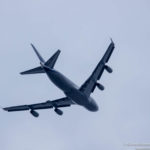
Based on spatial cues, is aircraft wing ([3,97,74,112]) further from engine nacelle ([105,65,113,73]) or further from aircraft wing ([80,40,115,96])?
engine nacelle ([105,65,113,73])

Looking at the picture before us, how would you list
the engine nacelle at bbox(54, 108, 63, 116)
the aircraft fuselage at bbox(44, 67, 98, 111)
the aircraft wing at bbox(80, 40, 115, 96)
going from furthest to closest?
the engine nacelle at bbox(54, 108, 63, 116) < the aircraft wing at bbox(80, 40, 115, 96) < the aircraft fuselage at bbox(44, 67, 98, 111)

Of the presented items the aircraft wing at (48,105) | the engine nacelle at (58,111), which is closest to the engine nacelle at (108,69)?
the aircraft wing at (48,105)

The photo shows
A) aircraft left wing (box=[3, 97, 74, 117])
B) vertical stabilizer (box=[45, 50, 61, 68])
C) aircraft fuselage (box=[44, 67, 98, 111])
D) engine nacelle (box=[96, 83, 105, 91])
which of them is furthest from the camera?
aircraft left wing (box=[3, 97, 74, 117])

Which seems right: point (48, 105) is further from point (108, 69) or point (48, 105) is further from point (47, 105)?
point (108, 69)

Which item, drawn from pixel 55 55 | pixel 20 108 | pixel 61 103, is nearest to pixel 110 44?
pixel 55 55

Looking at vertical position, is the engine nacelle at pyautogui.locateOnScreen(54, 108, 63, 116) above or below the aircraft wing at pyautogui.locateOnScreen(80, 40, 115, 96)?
below

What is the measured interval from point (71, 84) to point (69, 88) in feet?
2.83

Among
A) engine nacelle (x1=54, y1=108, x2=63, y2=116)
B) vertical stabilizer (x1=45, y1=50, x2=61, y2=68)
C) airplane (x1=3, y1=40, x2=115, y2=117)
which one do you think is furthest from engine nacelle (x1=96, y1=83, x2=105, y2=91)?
engine nacelle (x1=54, y1=108, x2=63, y2=116)

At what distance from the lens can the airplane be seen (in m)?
86.9

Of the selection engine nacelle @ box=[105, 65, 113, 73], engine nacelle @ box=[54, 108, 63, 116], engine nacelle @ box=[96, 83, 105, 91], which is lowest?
engine nacelle @ box=[54, 108, 63, 116]

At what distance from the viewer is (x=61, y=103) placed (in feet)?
325

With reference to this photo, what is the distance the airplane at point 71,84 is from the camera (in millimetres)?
86938

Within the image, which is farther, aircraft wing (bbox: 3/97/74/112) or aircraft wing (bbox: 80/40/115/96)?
aircraft wing (bbox: 3/97/74/112)

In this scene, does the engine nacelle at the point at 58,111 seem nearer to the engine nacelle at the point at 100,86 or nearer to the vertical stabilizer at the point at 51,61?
the engine nacelle at the point at 100,86
